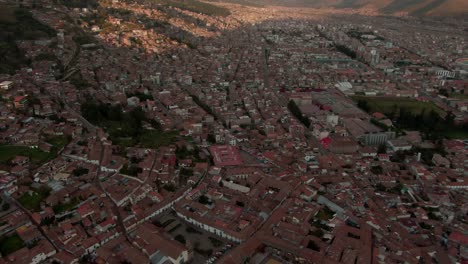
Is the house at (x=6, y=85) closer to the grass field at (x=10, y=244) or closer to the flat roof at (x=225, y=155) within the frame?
the flat roof at (x=225, y=155)

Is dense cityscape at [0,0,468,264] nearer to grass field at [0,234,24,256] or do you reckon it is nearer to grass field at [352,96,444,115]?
grass field at [0,234,24,256]

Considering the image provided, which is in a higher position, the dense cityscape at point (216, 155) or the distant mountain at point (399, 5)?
the distant mountain at point (399, 5)

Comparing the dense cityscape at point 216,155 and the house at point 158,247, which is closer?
the house at point 158,247

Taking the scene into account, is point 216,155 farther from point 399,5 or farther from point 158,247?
point 399,5

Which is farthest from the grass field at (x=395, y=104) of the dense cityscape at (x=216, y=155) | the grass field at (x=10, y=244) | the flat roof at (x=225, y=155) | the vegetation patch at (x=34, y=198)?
the grass field at (x=10, y=244)

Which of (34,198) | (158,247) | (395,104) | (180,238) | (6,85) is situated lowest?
(180,238)

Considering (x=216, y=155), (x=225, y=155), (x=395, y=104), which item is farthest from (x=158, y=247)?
(x=395, y=104)

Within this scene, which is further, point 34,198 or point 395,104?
point 395,104
